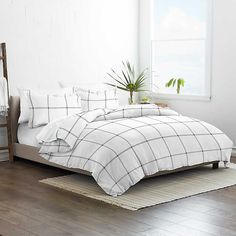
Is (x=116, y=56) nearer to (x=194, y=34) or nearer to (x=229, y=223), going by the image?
(x=194, y=34)

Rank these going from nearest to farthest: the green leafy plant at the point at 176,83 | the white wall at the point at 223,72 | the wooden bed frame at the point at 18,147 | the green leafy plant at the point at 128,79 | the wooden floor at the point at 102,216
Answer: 1. the wooden floor at the point at 102,216
2. the wooden bed frame at the point at 18,147
3. the white wall at the point at 223,72
4. the green leafy plant at the point at 176,83
5. the green leafy plant at the point at 128,79

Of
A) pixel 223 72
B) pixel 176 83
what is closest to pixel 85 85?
pixel 176 83

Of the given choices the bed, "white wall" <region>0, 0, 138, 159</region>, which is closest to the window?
"white wall" <region>0, 0, 138, 159</region>

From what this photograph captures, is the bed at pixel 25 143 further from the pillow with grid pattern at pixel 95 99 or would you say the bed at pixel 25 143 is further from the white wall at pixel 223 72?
the white wall at pixel 223 72

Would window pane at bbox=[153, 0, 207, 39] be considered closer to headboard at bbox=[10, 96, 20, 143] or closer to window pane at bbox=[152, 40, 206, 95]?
window pane at bbox=[152, 40, 206, 95]

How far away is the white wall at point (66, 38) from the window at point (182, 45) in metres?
0.39

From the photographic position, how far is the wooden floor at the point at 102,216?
11.6ft

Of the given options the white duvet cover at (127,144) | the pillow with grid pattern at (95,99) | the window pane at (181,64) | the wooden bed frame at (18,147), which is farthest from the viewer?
the window pane at (181,64)

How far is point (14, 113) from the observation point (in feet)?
20.2

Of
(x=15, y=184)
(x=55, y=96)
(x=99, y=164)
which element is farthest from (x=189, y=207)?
(x=55, y=96)

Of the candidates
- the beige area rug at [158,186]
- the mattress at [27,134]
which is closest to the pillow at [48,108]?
the mattress at [27,134]

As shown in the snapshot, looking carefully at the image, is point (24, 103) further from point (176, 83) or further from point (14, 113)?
point (176, 83)

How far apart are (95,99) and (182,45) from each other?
156cm

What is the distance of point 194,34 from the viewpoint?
6.89 m
